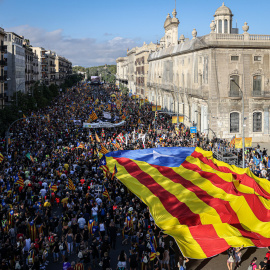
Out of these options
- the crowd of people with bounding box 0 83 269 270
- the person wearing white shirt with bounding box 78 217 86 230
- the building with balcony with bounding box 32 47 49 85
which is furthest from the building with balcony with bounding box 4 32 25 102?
the person wearing white shirt with bounding box 78 217 86 230

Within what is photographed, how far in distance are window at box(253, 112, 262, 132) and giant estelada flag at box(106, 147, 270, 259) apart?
61.7 ft

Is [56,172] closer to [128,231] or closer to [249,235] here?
[128,231]

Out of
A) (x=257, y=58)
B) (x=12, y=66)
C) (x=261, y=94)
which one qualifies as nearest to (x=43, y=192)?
(x=261, y=94)

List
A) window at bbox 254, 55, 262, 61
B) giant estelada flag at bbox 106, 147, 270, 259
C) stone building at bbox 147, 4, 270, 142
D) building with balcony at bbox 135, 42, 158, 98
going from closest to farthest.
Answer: giant estelada flag at bbox 106, 147, 270, 259 → stone building at bbox 147, 4, 270, 142 → window at bbox 254, 55, 262, 61 → building with balcony at bbox 135, 42, 158, 98

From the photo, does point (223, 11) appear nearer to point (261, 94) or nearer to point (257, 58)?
point (257, 58)

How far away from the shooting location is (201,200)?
57.6ft

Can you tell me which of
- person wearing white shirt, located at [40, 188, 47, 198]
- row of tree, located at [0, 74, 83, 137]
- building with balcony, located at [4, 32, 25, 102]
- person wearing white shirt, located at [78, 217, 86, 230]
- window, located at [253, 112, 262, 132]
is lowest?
person wearing white shirt, located at [78, 217, 86, 230]

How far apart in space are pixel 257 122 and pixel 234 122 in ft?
8.62

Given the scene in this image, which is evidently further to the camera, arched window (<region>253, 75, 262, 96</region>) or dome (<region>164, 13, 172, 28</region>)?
dome (<region>164, 13, 172, 28</region>)

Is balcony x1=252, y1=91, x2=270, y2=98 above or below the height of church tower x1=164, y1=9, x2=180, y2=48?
below

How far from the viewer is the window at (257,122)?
142ft

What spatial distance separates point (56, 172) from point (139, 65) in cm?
8480

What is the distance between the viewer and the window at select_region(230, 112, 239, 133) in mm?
43219

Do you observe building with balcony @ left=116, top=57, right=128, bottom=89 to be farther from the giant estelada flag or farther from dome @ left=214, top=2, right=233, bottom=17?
the giant estelada flag
